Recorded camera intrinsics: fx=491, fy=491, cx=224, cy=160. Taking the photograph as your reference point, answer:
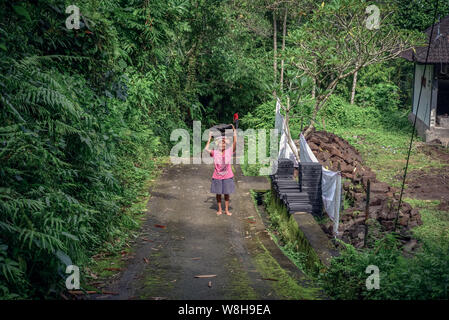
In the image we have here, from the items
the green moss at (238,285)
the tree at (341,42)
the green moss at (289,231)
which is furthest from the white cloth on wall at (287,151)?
the green moss at (238,285)

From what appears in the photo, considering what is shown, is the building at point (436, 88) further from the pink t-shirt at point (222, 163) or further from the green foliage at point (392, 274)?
the green foliage at point (392, 274)

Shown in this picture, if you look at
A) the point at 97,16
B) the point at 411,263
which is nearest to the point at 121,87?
the point at 97,16

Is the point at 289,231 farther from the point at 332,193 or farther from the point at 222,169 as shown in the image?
the point at 222,169

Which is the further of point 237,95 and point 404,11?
point 404,11

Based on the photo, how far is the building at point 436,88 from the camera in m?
18.3

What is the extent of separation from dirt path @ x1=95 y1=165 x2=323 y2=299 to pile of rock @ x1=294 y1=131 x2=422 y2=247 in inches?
63.4

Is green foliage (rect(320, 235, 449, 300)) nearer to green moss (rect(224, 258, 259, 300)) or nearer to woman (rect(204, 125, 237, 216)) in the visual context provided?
green moss (rect(224, 258, 259, 300))

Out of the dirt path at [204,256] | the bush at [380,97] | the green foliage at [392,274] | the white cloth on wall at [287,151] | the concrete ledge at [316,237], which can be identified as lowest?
the dirt path at [204,256]

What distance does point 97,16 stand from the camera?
741cm

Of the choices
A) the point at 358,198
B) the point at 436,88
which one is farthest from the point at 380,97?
the point at 358,198

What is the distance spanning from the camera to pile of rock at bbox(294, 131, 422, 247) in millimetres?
9609

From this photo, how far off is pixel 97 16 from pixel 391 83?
68.6 ft

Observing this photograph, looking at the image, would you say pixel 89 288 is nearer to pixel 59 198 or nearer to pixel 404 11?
pixel 59 198

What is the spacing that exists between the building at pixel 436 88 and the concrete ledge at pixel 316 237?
407 inches
